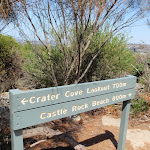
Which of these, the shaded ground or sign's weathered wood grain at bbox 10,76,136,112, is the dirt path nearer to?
the shaded ground

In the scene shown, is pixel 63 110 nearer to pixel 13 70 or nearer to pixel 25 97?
pixel 25 97

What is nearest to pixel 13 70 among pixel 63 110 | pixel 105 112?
pixel 105 112

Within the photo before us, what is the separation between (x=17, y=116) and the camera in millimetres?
1724

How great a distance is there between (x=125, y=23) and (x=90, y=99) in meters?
2.08

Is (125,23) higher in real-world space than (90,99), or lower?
higher

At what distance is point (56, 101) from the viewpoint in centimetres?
197

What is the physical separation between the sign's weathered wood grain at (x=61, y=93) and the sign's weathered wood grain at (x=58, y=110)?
0.19ft

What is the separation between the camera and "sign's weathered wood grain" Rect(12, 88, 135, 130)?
1.76 m

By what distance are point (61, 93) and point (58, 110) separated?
216mm

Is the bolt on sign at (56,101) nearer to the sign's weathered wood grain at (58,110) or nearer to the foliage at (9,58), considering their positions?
the sign's weathered wood grain at (58,110)

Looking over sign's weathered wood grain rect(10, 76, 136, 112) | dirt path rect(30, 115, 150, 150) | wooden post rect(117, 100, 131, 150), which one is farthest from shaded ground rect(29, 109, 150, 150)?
sign's weathered wood grain rect(10, 76, 136, 112)

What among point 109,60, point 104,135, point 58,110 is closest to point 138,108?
point 104,135

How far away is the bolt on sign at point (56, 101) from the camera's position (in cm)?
173

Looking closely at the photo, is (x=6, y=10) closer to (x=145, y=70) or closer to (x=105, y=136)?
(x=105, y=136)
